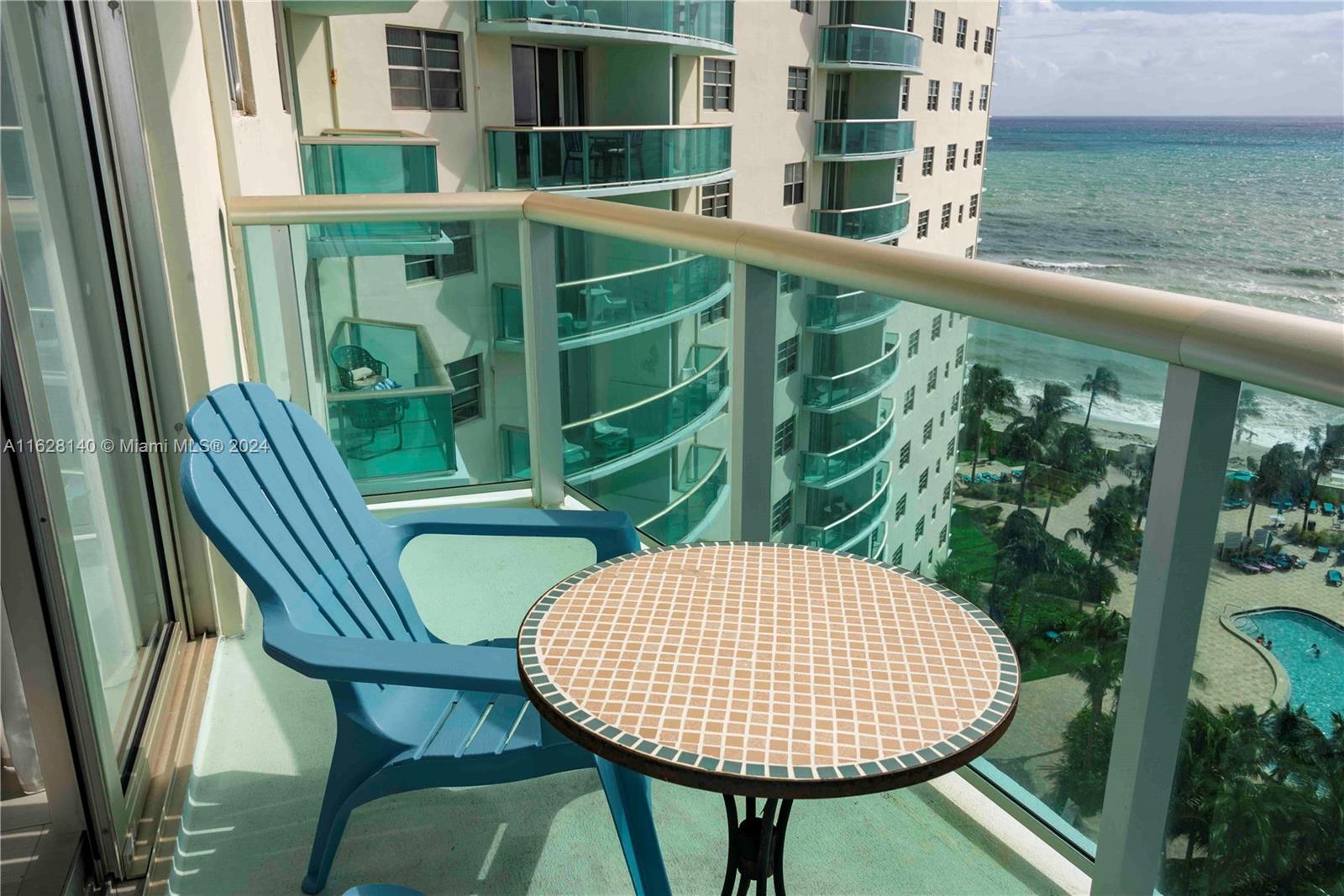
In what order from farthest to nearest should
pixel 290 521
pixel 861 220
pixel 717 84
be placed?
1. pixel 861 220
2. pixel 717 84
3. pixel 290 521

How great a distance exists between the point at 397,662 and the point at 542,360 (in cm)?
208

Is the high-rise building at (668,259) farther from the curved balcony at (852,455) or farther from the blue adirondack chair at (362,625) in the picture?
the blue adirondack chair at (362,625)

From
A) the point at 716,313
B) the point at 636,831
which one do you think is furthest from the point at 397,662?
the point at 716,313

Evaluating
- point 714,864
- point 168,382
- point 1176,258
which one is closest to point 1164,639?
point 714,864

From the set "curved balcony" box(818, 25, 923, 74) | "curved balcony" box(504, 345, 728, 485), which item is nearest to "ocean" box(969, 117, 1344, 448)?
"curved balcony" box(818, 25, 923, 74)

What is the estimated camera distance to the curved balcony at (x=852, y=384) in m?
2.00

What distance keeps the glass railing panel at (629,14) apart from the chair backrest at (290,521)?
639 inches

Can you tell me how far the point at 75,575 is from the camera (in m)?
1.61

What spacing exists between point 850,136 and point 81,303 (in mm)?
29290

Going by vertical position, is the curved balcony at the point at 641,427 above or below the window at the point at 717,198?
above

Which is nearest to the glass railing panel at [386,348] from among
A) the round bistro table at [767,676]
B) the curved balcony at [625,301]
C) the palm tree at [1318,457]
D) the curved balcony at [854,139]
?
the curved balcony at [625,301]

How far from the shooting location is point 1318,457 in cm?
118

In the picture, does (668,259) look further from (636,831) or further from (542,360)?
(636,831)

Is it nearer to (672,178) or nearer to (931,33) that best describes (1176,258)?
(931,33)
